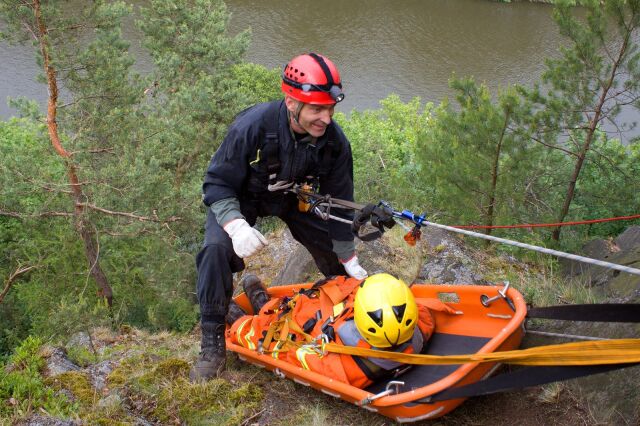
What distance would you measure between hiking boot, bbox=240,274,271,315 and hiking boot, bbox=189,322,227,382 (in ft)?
2.38

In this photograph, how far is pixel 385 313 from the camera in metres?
3.28

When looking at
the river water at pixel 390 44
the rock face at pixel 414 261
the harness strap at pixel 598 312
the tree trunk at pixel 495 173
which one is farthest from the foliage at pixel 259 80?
the harness strap at pixel 598 312

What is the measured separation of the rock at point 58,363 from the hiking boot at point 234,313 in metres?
1.13

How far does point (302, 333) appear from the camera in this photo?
3.83m

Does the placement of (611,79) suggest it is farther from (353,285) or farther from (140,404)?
(140,404)

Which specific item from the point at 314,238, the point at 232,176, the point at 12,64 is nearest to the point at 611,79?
the point at 314,238

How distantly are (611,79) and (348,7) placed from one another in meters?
21.1

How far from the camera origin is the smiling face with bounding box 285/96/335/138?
11.8 ft

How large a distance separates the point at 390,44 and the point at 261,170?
67.8 feet

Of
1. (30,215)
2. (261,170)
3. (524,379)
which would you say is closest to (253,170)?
(261,170)

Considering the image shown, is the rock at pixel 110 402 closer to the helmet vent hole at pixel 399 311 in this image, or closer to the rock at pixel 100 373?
the rock at pixel 100 373

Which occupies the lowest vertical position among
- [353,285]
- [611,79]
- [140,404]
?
[140,404]

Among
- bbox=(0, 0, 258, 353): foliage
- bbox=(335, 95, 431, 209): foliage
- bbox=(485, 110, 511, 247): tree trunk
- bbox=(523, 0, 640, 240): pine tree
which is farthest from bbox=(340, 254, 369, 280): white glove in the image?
bbox=(0, 0, 258, 353): foliage

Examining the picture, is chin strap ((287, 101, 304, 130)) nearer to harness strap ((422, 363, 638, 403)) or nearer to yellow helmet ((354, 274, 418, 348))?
yellow helmet ((354, 274, 418, 348))
